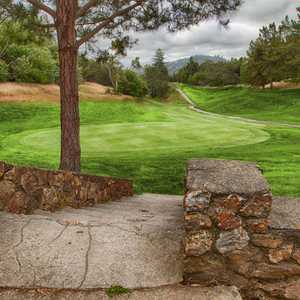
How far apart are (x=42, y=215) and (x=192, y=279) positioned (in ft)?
7.12

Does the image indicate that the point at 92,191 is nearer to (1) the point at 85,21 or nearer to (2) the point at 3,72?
(1) the point at 85,21

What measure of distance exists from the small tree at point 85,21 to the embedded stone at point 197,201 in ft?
19.4

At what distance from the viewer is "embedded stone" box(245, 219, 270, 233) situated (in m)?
3.30

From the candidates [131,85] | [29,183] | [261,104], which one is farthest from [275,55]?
[29,183]

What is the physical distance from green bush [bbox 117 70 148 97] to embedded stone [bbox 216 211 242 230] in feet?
137

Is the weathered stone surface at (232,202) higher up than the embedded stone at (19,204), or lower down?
higher up

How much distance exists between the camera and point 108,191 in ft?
25.9

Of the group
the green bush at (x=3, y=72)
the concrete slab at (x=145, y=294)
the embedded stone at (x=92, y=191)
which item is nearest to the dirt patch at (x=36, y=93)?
the green bush at (x=3, y=72)

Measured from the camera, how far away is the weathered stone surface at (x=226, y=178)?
11.1 feet

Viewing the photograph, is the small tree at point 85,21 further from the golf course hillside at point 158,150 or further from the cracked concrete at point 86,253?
the cracked concrete at point 86,253

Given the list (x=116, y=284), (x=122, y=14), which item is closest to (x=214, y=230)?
(x=116, y=284)

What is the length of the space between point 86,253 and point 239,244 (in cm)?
148

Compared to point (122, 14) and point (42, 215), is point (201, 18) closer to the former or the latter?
point (122, 14)

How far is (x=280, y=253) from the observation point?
3.36m
